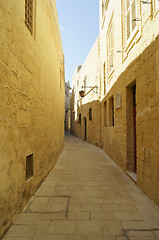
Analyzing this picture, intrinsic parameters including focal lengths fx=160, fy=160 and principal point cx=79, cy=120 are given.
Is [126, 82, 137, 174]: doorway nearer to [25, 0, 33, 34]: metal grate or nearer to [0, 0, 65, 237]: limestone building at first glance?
[0, 0, 65, 237]: limestone building

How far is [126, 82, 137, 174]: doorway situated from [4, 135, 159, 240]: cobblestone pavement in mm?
756

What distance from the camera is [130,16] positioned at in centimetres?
Result: 490

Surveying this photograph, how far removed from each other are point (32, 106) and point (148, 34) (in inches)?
115

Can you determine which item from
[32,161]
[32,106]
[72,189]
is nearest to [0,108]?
[32,106]

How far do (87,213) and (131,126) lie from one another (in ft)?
9.96

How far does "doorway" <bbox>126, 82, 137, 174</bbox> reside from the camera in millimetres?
4953

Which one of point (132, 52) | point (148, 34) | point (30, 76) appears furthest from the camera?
point (132, 52)

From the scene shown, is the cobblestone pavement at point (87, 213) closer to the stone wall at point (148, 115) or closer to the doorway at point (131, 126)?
the stone wall at point (148, 115)

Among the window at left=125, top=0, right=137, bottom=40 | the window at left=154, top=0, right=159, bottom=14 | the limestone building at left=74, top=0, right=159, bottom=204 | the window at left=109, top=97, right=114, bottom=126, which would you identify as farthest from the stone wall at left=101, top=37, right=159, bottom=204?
A: the window at left=109, top=97, right=114, bottom=126

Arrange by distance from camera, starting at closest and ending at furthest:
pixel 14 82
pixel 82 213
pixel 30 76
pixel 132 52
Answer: pixel 14 82, pixel 82 213, pixel 30 76, pixel 132 52

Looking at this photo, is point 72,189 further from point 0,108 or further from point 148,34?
point 148,34

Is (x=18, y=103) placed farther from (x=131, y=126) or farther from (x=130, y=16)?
(x=130, y=16)

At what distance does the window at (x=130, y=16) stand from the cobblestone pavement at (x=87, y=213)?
4.43m

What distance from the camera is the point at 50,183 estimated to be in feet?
13.8
